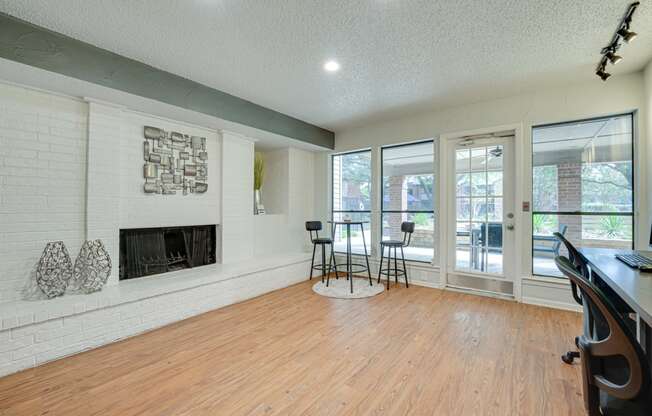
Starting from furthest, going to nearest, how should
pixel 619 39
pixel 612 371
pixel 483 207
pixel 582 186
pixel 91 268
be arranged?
pixel 483 207 → pixel 582 186 → pixel 91 268 → pixel 619 39 → pixel 612 371

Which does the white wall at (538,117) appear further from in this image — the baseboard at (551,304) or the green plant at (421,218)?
the green plant at (421,218)

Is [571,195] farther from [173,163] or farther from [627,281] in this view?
[173,163]

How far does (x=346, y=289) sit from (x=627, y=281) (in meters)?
3.08

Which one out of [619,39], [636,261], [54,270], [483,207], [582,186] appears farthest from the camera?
[483,207]

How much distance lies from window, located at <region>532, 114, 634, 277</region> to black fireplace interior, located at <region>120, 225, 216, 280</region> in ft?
14.0

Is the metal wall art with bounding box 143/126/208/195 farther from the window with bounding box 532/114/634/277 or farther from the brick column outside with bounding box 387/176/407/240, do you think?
the window with bounding box 532/114/634/277

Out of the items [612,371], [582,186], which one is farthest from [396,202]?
[612,371]

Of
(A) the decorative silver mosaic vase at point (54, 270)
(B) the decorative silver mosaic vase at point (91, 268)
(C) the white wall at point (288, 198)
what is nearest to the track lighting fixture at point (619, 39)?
(C) the white wall at point (288, 198)

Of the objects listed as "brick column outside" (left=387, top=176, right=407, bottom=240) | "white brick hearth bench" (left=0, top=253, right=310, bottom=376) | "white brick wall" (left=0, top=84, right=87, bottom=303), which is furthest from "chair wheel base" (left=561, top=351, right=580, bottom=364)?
"white brick wall" (left=0, top=84, right=87, bottom=303)

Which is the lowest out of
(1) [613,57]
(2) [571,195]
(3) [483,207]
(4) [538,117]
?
(3) [483,207]

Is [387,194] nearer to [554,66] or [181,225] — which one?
[554,66]

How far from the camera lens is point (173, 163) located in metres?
3.53

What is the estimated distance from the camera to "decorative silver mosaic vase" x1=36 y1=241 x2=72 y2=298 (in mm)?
2449

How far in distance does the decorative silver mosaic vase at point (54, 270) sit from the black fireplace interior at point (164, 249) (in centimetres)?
61
